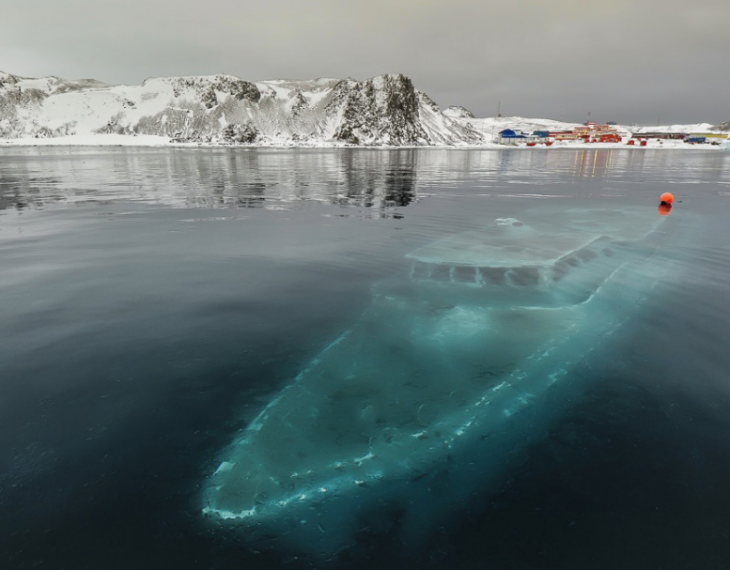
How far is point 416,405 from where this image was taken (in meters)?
6.34

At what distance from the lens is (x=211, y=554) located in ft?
13.1

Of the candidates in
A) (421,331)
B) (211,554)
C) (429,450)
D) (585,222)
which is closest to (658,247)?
(585,222)

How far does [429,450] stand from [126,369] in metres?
5.55

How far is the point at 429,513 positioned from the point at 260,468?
216cm

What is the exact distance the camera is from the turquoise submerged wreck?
456 cm

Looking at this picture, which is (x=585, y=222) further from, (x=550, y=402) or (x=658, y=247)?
(x=550, y=402)

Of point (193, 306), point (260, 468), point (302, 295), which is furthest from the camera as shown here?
point (302, 295)

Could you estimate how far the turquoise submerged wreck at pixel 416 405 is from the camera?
15.0 feet

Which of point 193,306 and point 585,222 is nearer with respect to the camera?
point 193,306

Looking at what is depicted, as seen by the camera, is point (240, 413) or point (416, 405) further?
point (416, 405)

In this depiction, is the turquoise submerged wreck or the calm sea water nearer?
the calm sea water

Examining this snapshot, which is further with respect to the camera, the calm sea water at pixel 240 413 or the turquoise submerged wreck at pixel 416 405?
the turquoise submerged wreck at pixel 416 405

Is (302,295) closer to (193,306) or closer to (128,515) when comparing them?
(193,306)

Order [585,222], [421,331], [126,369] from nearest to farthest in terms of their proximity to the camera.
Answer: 1. [126,369]
2. [421,331]
3. [585,222]
